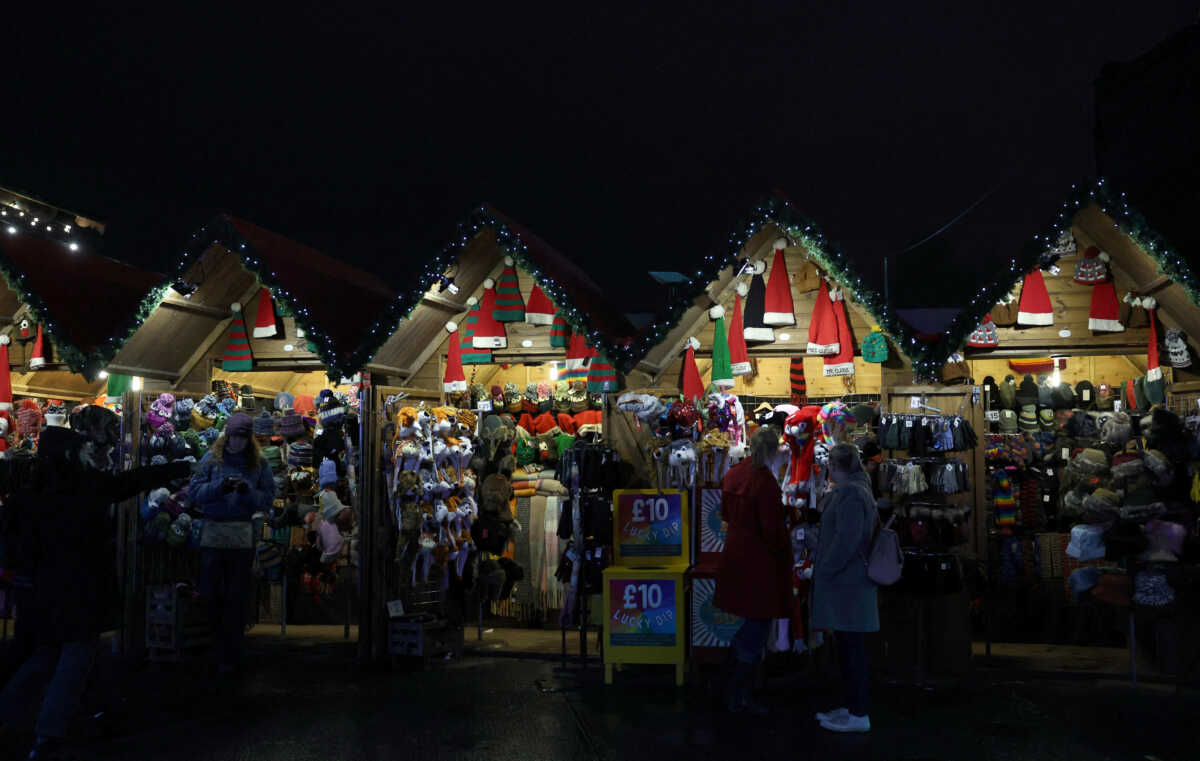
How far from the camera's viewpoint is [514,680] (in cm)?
A: 741

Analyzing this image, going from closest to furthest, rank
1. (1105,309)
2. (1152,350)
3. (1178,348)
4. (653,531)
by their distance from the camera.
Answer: (653,531) < (1178,348) < (1152,350) < (1105,309)

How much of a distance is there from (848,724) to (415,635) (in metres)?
3.63

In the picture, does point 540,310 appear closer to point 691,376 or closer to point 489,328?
point 489,328

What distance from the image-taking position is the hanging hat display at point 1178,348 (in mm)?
8492

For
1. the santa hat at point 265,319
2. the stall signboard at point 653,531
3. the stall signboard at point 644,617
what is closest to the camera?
the stall signboard at point 644,617

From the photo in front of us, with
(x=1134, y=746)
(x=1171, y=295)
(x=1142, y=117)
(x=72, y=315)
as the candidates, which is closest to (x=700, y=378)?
(x=1171, y=295)

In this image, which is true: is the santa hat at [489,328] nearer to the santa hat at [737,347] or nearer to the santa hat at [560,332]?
the santa hat at [560,332]

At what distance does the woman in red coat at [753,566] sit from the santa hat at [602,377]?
2.23m

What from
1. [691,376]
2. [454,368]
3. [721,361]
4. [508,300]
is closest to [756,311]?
[721,361]

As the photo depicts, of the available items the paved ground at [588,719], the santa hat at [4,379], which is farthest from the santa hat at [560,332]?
the santa hat at [4,379]

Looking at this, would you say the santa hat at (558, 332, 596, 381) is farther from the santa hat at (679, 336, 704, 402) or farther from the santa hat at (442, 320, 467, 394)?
the santa hat at (442, 320, 467, 394)

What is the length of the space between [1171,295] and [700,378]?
13.5ft

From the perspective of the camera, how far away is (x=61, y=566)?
203 inches

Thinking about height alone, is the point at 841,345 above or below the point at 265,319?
below
